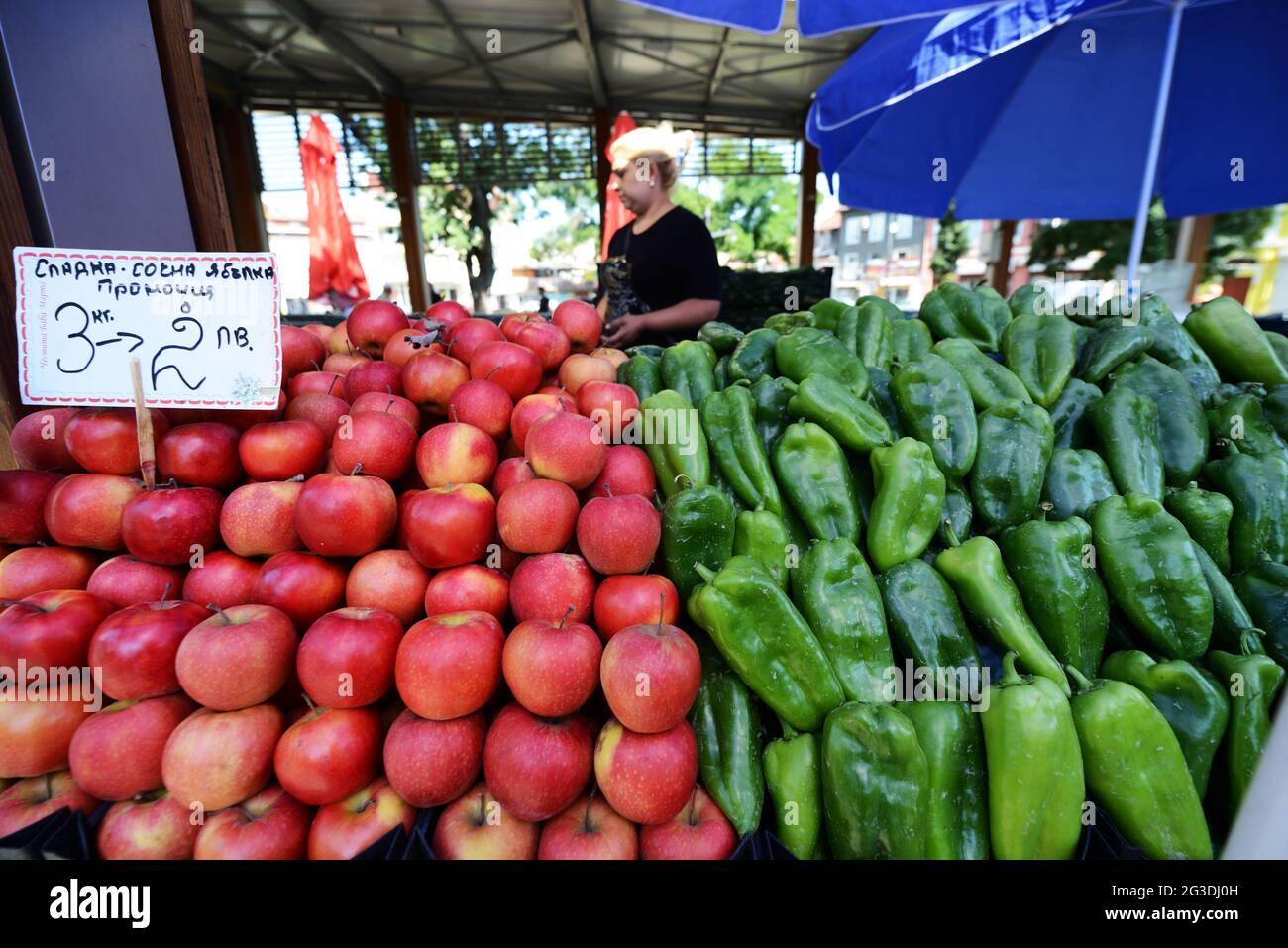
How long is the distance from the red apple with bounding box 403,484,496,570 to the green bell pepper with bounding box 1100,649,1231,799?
5.35 feet

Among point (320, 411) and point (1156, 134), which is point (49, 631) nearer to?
point (320, 411)

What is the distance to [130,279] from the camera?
1570 mm

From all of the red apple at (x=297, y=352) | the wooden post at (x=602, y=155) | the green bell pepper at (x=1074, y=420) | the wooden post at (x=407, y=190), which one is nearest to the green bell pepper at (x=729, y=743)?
the green bell pepper at (x=1074, y=420)

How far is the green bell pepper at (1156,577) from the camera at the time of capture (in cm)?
150

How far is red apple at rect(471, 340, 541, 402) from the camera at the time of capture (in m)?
1.86

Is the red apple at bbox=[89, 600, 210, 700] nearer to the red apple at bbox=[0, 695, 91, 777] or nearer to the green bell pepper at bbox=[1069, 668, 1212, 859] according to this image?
the red apple at bbox=[0, 695, 91, 777]

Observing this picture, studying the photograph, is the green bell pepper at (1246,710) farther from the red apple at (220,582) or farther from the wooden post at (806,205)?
the wooden post at (806,205)

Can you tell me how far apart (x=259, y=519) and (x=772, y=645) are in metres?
1.29

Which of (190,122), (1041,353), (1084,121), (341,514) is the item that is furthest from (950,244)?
(341,514)

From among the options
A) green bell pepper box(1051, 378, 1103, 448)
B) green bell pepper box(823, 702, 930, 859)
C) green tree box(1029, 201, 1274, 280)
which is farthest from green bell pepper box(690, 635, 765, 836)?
green tree box(1029, 201, 1274, 280)

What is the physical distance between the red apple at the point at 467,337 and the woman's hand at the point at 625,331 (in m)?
0.75

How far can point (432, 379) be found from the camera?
5.89 ft
